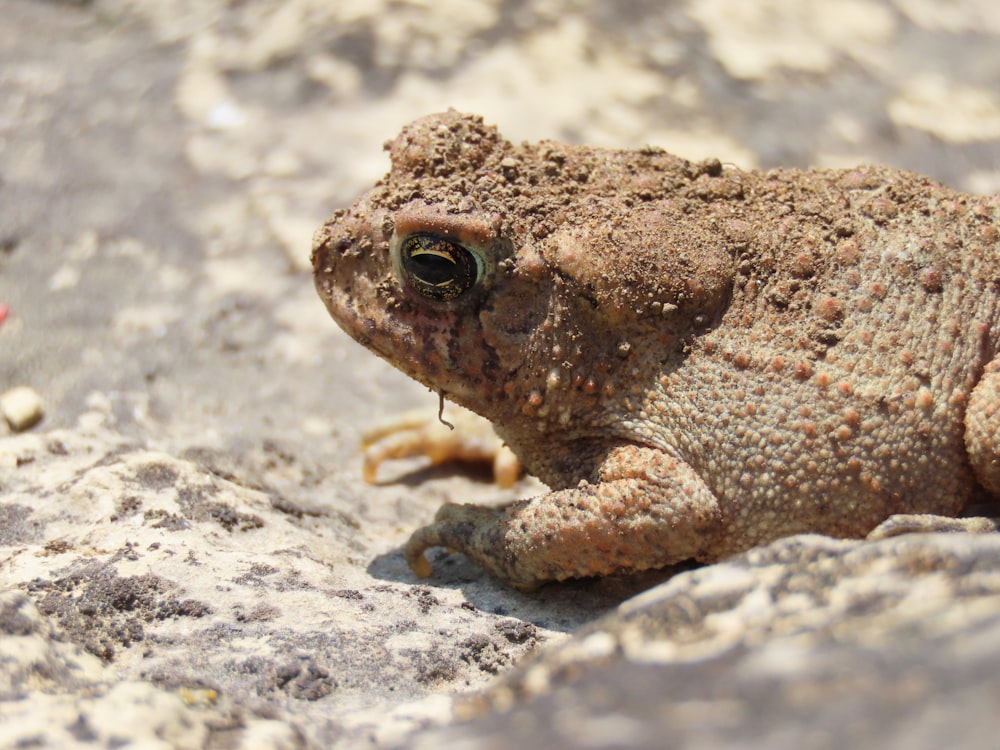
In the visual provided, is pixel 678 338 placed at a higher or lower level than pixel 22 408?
higher

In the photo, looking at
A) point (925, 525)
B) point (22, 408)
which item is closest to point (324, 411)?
point (22, 408)

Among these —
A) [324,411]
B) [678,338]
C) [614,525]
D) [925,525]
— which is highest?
[678,338]

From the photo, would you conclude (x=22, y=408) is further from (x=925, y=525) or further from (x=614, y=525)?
(x=925, y=525)

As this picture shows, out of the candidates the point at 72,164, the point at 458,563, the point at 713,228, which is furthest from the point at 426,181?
the point at 72,164

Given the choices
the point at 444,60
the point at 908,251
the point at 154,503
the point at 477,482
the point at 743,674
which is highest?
the point at 444,60

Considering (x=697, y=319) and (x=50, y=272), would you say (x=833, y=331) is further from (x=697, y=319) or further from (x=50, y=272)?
(x=50, y=272)

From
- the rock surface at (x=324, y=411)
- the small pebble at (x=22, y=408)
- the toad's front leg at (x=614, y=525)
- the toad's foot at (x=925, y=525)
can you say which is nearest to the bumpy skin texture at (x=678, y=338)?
the toad's front leg at (x=614, y=525)

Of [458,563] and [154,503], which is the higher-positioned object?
[154,503]
